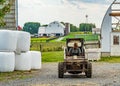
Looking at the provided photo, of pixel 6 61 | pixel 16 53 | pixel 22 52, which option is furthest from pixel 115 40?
pixel 6 61

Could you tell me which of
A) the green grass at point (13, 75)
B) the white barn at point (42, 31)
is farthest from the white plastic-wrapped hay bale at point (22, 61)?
the white barn at point (42, 31)

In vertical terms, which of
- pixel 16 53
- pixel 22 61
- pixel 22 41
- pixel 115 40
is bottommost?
pixel 22 61

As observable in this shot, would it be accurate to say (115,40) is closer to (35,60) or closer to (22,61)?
(35,60)

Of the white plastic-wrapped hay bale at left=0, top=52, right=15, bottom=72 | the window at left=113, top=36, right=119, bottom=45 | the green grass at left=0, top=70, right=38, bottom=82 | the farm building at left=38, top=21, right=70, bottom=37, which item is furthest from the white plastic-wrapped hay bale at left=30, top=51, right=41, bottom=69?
the farm building at left=38, top=21, right=70, bottom=37

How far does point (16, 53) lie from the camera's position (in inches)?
944

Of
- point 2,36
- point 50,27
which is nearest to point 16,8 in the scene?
point 2,36

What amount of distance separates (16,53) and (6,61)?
169cm

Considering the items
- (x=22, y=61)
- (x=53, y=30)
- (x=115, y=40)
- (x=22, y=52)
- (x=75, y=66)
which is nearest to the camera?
(x=75, y=66)

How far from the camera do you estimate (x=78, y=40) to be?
896 inches

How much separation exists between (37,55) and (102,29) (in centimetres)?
1574

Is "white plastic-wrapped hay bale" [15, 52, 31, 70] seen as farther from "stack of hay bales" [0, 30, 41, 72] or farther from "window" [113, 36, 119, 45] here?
"window" [113, 36, 119, 45]

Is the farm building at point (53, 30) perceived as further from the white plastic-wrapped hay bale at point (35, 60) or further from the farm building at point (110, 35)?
the white plastic-wrapped hay bale at point (35, 60)

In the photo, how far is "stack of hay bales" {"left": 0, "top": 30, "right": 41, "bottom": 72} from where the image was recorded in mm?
22406

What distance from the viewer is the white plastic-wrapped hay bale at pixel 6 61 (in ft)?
72.9
